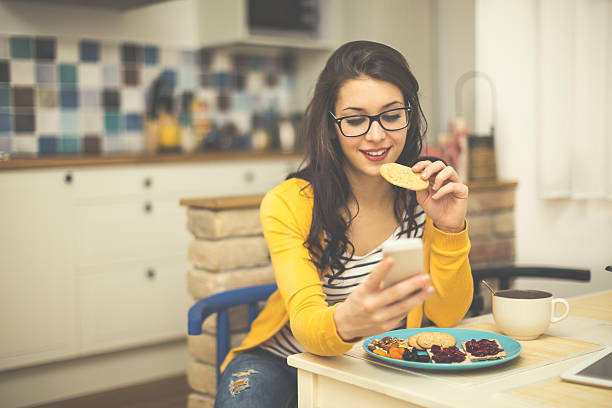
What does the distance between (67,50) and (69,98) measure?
0.25 meters

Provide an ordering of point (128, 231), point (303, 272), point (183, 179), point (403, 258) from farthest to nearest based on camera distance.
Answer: point (183, 179), point (128, 231), point (303, 272), point (403, 258)

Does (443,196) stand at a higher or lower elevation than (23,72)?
lower

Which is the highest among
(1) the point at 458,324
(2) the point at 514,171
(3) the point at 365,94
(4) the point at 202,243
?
(3) the point at 365,94

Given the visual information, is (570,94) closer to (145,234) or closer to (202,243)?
(202,243)

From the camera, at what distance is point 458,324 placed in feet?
4.35

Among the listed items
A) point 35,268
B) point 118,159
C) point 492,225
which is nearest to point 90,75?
point 118,159

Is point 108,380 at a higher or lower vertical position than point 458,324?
lower

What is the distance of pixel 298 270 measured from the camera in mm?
1244

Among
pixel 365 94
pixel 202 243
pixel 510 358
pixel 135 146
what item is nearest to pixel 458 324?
pixel 510 358

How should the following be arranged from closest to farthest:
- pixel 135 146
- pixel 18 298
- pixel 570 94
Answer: pixel 570 94 < pixel 18 298 < pixel 135 146

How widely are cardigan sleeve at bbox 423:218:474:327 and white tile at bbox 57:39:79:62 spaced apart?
2834 mm

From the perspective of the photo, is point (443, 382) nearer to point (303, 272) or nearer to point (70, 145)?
point (303, 272)

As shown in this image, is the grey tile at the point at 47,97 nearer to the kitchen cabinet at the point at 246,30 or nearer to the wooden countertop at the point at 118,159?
the wooden countertop at the point at 118,159

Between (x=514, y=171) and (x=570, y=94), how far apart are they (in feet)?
1.06
